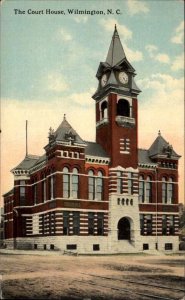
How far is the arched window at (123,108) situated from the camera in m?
20.6

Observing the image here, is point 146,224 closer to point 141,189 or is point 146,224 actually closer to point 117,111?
point 141,189

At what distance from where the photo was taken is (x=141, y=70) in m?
14.6

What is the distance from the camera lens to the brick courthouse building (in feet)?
68.8

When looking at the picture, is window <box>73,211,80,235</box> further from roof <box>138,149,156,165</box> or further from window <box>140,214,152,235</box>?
roof <box>138,149,156,165</box>

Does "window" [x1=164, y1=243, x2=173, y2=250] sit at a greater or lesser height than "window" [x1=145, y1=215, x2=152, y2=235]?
lesser

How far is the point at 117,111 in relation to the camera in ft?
75.3

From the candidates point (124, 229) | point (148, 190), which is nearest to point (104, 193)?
point (148, 190)

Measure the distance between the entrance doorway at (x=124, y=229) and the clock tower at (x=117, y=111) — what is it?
12.2ft

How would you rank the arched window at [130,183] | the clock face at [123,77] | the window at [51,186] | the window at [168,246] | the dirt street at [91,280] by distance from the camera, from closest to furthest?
the dirt street at [91,280], the clock face at [123,77], the window at [168,246], the window at [51,186], the arched window at [130,183]

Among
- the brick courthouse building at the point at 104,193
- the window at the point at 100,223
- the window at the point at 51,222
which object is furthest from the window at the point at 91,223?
the window at the point at 51,222

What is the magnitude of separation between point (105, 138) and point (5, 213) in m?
7.42

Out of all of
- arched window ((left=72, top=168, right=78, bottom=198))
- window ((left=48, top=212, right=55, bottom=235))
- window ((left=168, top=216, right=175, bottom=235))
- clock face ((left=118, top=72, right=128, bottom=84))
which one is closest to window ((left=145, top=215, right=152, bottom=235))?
window ((left=168, top=216, right=175, bottom=235))

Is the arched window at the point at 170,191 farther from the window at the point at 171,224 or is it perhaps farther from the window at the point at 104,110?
the window at the point at 104,110

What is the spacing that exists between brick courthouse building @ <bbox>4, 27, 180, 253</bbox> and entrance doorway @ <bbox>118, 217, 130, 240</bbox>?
0.06m
